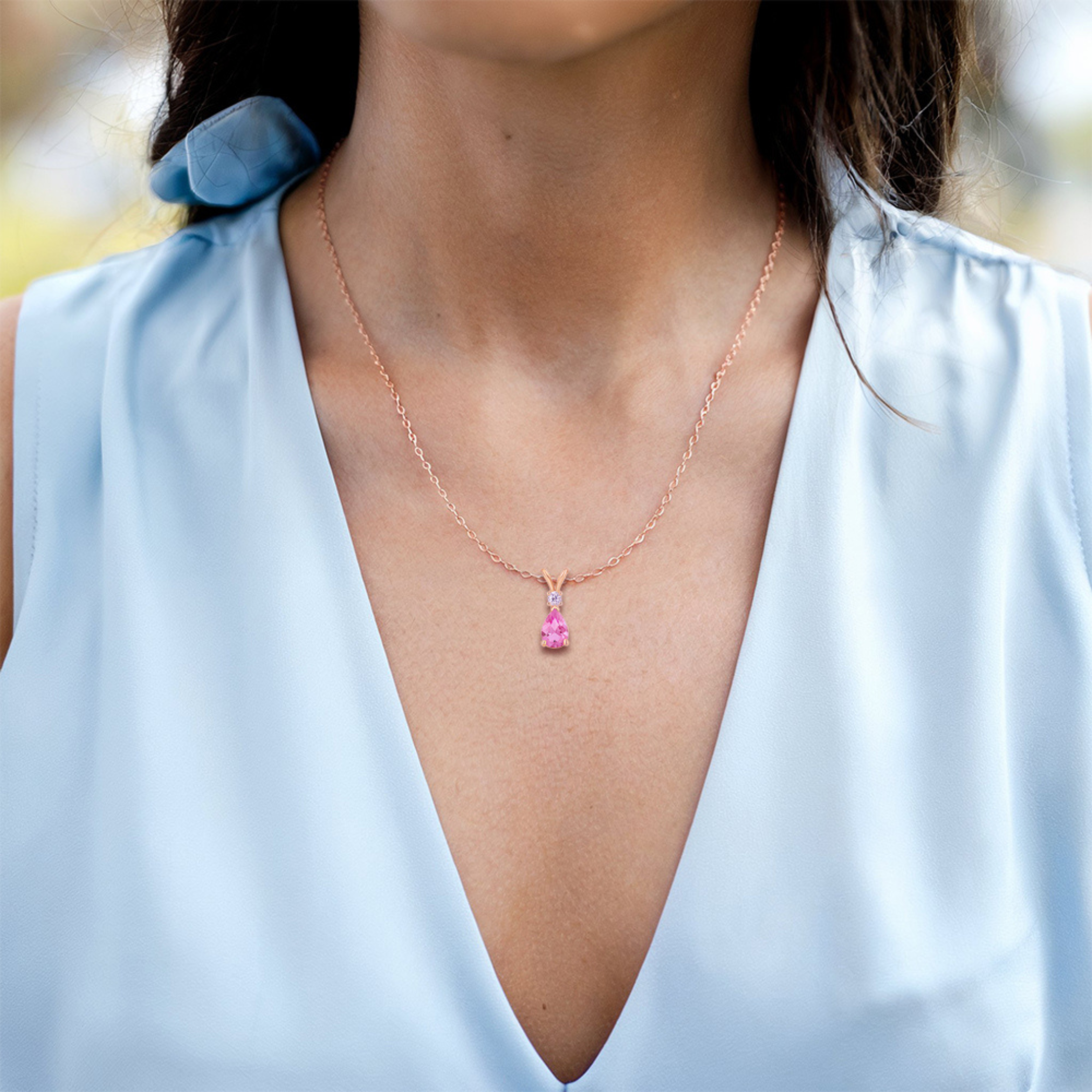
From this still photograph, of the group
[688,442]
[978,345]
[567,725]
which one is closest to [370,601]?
[567,725]

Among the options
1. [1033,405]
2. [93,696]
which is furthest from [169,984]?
[1033,405]

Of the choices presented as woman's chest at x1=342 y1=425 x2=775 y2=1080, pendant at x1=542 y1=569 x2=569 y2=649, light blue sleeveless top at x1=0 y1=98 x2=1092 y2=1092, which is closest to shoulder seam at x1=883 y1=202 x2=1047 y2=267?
light blue sleeveless top at x1=0 y1=98 x2=1092 y2=1092

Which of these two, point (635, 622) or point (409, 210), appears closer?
point (635, 622)

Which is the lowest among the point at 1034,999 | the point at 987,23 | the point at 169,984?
the point at 1034,999

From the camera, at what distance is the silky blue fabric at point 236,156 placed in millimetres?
1664

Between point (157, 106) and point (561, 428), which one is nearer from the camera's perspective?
point (561, 428)

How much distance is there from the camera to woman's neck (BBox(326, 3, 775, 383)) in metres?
1.40

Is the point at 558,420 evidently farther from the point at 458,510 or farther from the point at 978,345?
the point at 978,345

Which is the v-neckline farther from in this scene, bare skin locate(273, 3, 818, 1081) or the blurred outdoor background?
the blurred outdoor background

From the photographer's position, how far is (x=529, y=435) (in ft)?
4.93

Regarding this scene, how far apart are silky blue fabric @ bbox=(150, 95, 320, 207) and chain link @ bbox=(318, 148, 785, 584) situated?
0.26ft

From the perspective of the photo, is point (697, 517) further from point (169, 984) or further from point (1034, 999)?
→ point (169, 984)

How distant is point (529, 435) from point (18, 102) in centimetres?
840

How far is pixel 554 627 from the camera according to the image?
4.58 ft
